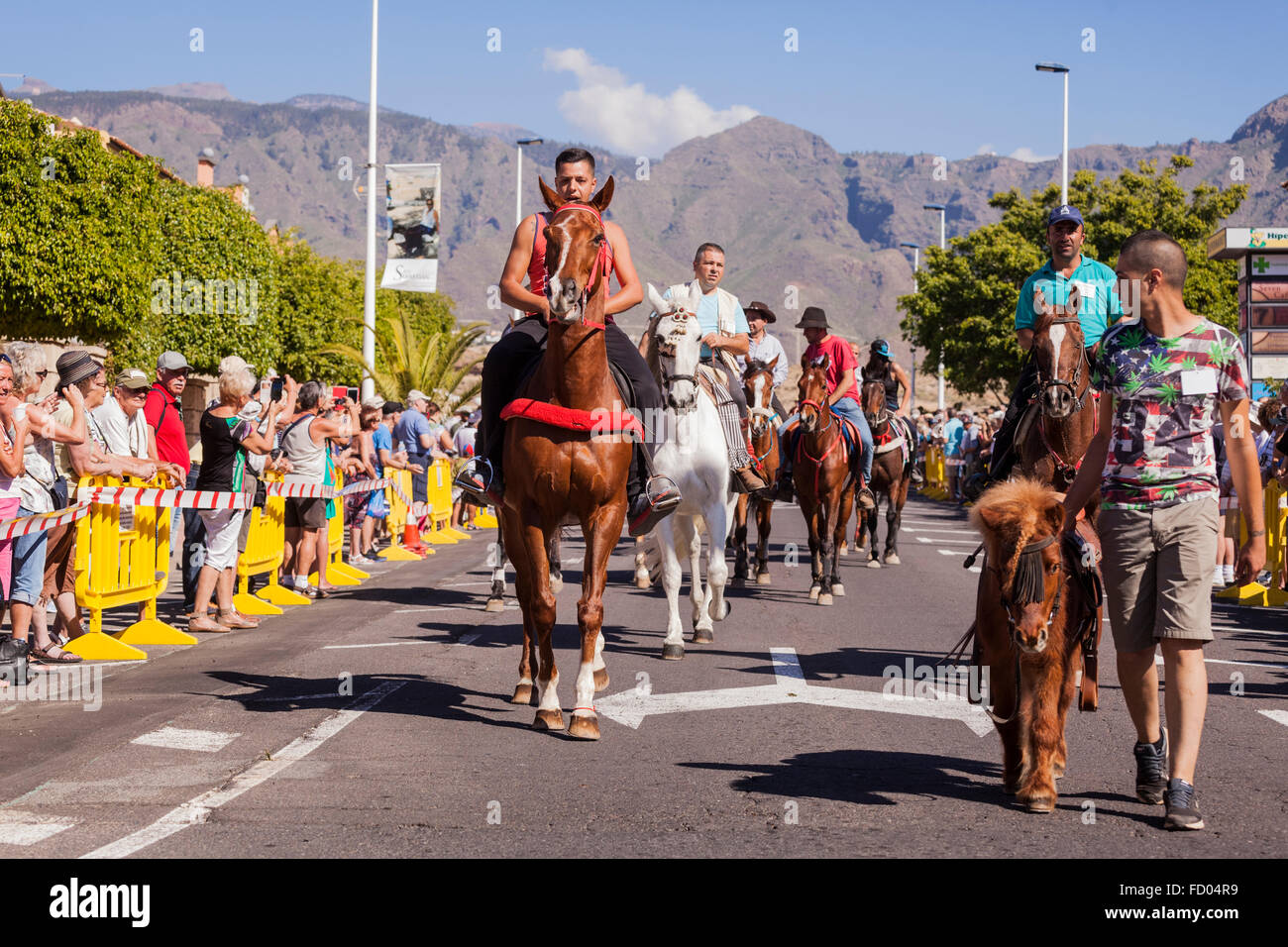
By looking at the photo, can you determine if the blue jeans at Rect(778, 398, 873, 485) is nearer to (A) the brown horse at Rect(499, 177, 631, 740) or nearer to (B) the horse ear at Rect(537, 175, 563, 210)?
(A) the brown horse at Rect(499, 177, 631, 740)

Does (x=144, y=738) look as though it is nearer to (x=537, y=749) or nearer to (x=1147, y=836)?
(x=537, y=749)

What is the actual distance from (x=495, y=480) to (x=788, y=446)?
344 inches

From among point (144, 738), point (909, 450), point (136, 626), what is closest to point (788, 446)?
point (909, 450)

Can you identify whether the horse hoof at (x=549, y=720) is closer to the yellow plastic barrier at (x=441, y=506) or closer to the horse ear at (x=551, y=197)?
the horse ear at (x=551, y=197)

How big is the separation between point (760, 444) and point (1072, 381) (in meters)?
7.13

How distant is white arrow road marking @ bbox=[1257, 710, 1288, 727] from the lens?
872cm

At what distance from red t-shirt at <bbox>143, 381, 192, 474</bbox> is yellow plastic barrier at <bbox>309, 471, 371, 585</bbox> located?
10.8 feet

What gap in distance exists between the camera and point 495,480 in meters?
8.36

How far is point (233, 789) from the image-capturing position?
659 centimetres

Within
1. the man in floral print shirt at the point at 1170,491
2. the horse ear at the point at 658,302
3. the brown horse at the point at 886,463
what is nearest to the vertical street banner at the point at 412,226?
the brown horse at the point at 886,463

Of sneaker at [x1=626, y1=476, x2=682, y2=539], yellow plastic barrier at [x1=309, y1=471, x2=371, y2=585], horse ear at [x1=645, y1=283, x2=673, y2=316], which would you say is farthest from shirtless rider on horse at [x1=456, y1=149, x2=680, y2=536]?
yellow plastic barrier at [x1=309, y1=471, x2=371, y2=585]

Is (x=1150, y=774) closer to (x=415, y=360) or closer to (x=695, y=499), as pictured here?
(x=695, y=499)

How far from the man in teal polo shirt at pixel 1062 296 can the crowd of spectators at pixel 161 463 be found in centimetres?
646

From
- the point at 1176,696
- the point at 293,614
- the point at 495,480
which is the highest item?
the point at 495,480
